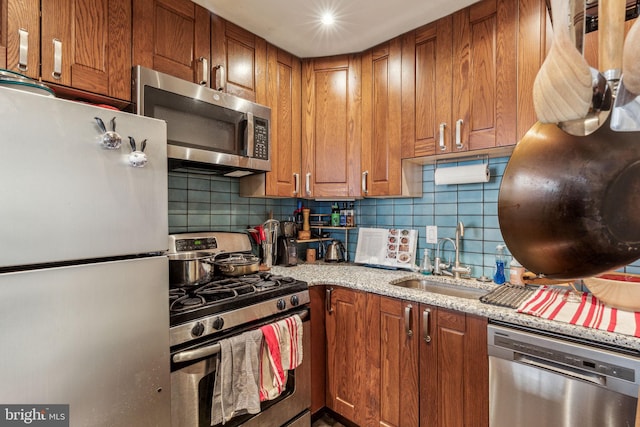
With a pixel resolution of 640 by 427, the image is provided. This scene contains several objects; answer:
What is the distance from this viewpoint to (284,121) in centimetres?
215

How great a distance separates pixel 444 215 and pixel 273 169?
122 cm

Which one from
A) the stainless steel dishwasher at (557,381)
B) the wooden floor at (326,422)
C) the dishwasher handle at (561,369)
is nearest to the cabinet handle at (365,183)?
the stainless steel dishwasher at (557,381)

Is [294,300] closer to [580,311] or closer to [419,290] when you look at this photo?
[419,290]

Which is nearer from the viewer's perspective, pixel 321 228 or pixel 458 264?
pixel 458 264

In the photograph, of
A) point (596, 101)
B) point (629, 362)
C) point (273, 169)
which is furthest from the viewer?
point (273, 169)

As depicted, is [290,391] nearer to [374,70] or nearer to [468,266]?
[468,266]

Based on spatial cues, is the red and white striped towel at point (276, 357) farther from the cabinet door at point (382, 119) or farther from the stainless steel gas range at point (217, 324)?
the cabinet door at point (382, 119)

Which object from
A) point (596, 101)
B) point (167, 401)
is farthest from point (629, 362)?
point (167, 401)

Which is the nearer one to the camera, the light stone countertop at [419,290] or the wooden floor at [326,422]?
the light stone countertop at [419,290]

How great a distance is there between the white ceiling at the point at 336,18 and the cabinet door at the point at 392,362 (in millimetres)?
1656

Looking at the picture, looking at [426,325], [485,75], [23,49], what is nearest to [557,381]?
[426,325]

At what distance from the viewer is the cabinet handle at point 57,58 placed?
1199 mm

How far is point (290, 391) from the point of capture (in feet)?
5.43

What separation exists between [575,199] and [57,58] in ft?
5.61
